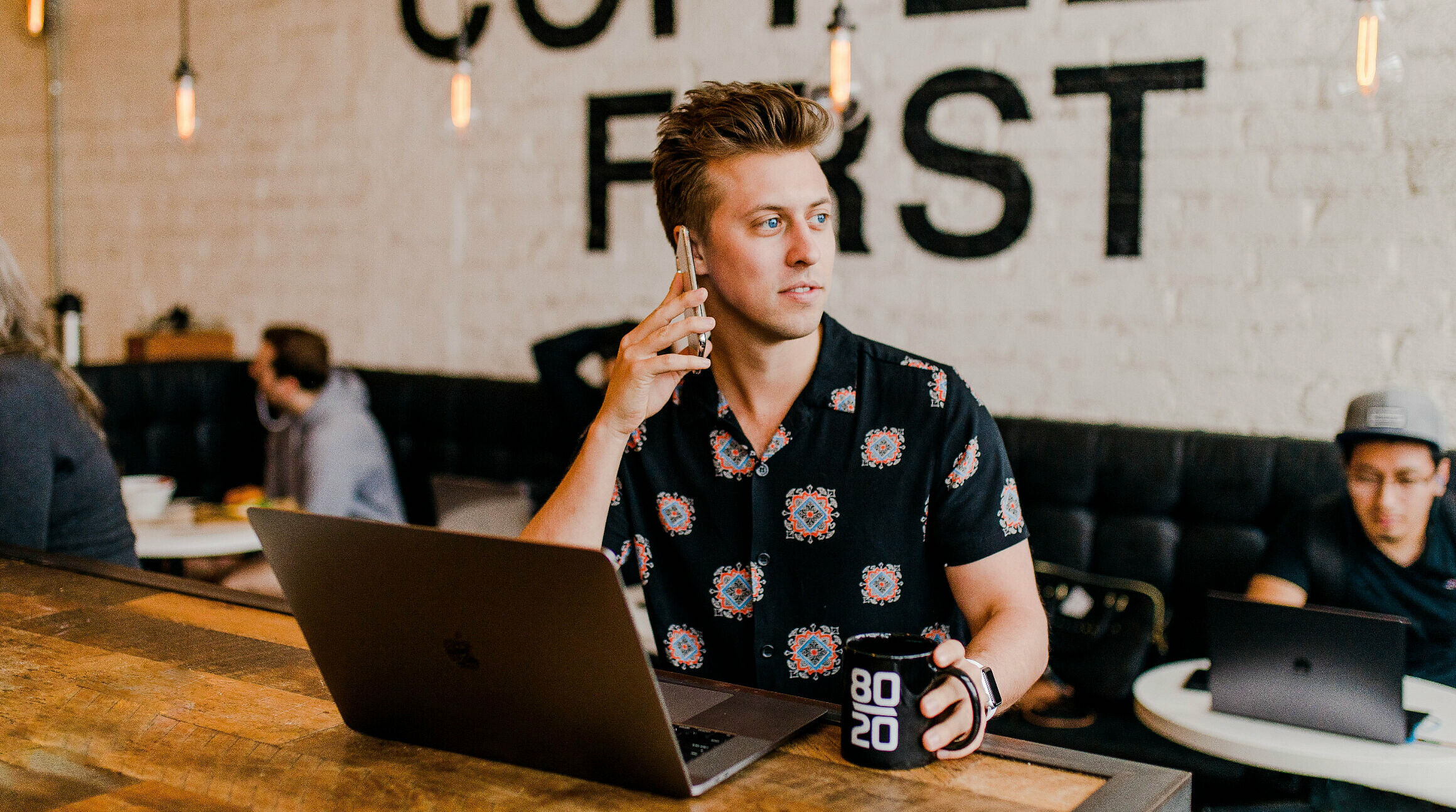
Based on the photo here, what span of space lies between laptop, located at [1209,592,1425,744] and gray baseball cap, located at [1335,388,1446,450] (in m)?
0.53

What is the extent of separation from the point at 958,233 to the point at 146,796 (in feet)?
8.71

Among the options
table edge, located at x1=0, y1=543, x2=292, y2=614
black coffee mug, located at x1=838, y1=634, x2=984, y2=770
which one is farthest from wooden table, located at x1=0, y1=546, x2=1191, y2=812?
table edge, located at x1=0, y1=543, x2=292, y2=614

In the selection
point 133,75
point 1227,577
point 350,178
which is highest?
point 133,75

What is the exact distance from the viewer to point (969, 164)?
3.18 m

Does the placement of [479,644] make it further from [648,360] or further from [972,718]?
[648,360]

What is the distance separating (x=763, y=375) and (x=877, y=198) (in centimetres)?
188

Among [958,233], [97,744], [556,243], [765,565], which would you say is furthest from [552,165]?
[97,744]

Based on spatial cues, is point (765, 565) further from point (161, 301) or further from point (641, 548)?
point (161, 301)

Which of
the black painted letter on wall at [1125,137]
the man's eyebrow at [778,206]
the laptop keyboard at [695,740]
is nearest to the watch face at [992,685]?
the laptop keyboard at [695,740]

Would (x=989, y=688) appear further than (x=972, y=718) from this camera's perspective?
Yes

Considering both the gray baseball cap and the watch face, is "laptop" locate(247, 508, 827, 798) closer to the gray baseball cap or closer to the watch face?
the watch face

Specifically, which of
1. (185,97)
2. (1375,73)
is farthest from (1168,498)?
(185,97)

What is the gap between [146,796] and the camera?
36.1 inches

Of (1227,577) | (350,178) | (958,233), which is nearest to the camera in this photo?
(1227,577)
